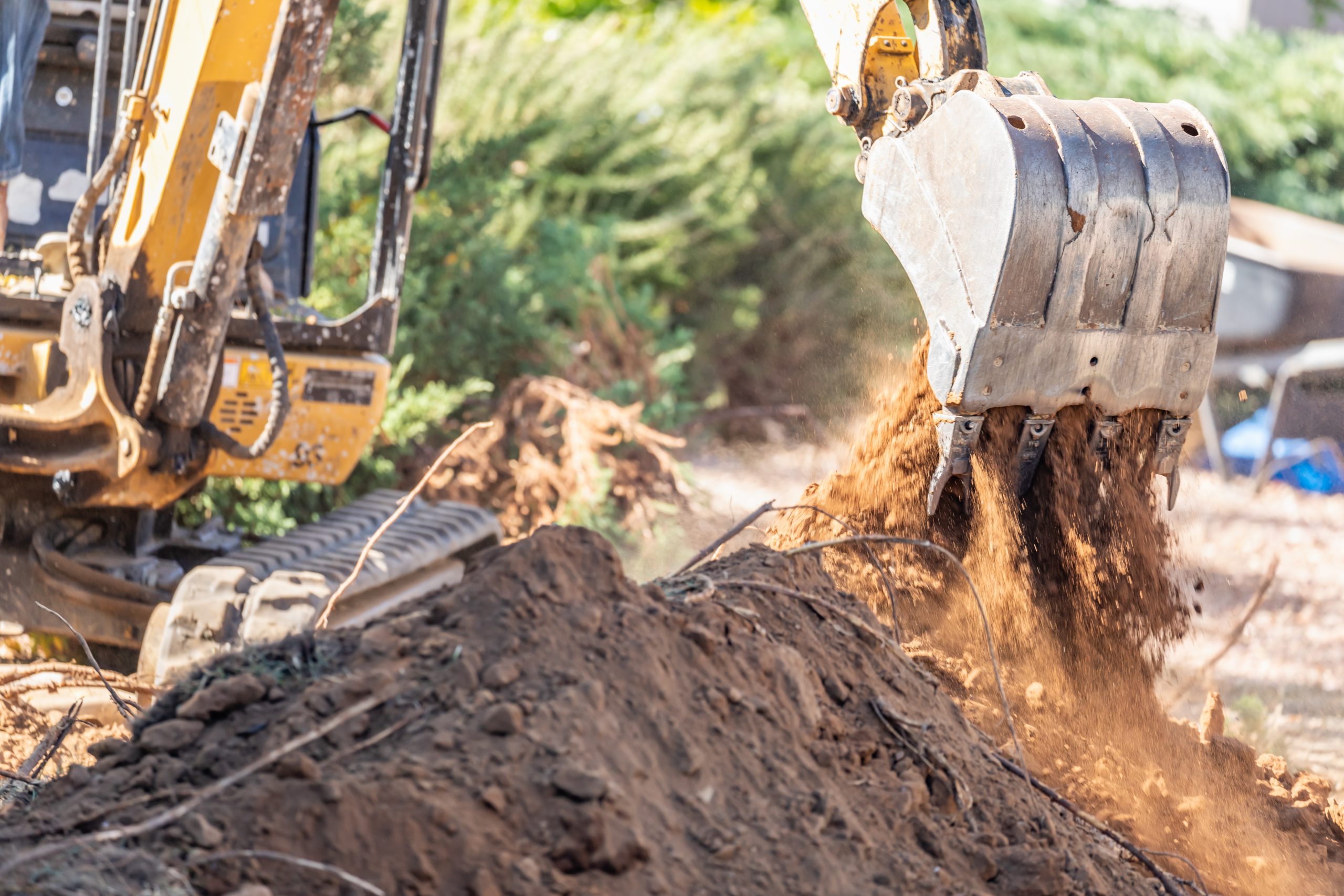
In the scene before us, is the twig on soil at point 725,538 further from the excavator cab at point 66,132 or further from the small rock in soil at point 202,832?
the excavator cab at point 66,132

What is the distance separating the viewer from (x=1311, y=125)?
15289mm

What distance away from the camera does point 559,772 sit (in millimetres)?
1859

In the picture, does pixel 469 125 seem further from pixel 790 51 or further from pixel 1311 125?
pixel 1311 125

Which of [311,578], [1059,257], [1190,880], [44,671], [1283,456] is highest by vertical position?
[1059,257]

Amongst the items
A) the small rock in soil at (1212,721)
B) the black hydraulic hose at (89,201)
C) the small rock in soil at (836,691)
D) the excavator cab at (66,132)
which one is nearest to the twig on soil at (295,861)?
the small rock in soil at (836,691)

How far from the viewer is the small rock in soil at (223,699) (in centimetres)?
199

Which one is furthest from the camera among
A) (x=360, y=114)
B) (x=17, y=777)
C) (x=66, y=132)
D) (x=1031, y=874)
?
(x=66, y=132)

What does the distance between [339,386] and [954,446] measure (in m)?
2.56

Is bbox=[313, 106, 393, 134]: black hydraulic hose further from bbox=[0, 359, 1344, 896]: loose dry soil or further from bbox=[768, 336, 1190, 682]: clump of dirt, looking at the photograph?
bbox=[0, 359, 1344, 896]: loose dry soil

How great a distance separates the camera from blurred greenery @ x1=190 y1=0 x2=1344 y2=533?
780 cm

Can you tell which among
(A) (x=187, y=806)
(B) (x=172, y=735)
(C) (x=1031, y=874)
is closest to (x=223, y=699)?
(B) (x=172, y=735)

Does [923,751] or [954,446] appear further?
[954,446]

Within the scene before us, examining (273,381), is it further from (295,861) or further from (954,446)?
(295,861)

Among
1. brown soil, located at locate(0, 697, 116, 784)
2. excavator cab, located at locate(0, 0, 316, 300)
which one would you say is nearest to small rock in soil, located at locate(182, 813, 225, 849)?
brown soil, located at locate(0, 697, 116, 784)
